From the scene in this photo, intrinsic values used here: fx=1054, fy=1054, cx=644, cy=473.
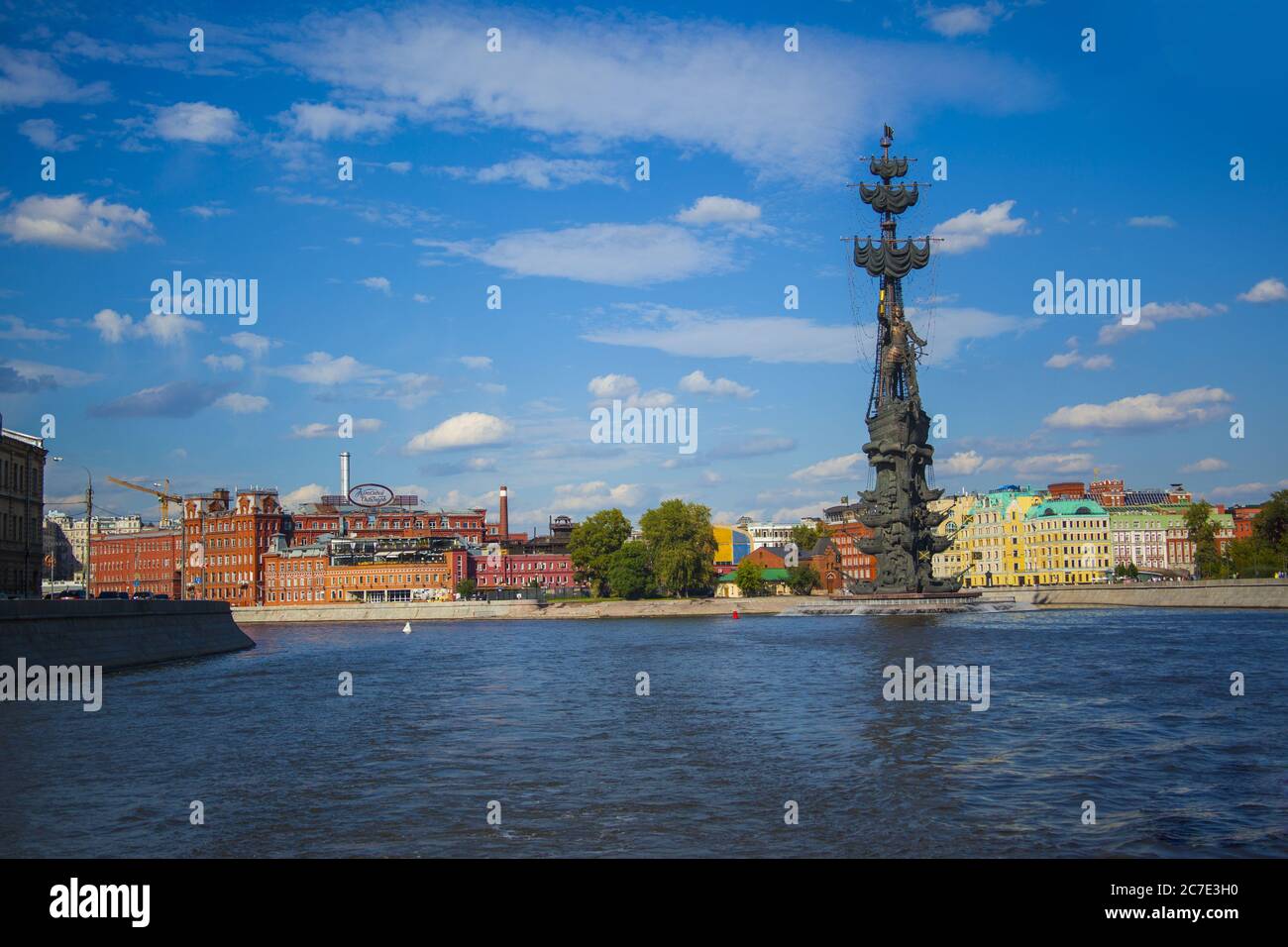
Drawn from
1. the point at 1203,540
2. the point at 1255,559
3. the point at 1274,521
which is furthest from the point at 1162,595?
the point at 1203,540

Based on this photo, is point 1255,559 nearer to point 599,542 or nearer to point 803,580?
point 803,580

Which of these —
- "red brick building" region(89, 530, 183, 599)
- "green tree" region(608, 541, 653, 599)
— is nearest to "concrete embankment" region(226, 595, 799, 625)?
"green tree" region(608, 541, 653, 599)

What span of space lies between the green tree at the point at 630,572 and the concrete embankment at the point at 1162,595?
1929 inches

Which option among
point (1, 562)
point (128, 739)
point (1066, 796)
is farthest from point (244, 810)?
point (1, 562)

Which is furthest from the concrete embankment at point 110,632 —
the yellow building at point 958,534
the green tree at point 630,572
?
the yellow building at point 958,534

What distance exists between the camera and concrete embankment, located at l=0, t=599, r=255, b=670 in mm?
44844

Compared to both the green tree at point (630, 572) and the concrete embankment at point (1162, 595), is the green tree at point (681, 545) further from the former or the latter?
the concrete embankment at point (1162, 595)

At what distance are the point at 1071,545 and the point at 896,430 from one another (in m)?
61.8

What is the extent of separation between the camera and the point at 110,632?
54.8 m

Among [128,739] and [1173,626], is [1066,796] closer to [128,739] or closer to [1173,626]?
[128,739]

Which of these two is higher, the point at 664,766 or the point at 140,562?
the point at 140,562

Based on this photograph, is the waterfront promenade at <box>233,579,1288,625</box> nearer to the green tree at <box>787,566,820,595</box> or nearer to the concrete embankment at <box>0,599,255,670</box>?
the green tree at <box>787,566,820,595</box>

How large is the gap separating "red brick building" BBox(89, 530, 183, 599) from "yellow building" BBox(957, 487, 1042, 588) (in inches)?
5179

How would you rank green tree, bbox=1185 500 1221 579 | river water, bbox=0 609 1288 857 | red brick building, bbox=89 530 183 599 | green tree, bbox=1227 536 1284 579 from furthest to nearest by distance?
red brick building, bbox=89 530 183 599 → green tree, bbox=1185 500 1221 579 → green tree, bbox=1227 536 1284 579 → river water, bbox=0 609 1288 857
